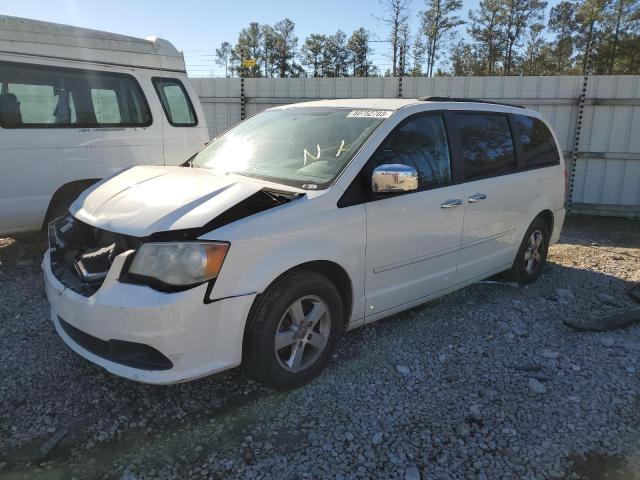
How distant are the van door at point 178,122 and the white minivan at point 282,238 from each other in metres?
2.00

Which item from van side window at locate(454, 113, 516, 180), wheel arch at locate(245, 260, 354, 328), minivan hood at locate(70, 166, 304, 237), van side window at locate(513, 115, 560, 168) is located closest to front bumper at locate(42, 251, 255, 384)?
minivan hood at locate(70, 166, 304, 237)

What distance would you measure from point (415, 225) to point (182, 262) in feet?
5.57

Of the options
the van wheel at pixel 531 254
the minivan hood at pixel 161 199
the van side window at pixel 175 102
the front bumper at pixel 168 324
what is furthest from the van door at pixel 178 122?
the van wheel at pixel 531 254

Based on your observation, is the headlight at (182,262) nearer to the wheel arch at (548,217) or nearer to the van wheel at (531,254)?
the van wheel at (531,254)

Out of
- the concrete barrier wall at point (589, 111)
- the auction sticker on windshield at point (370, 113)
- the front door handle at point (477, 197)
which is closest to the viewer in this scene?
the auction sticker on windshield at point (370, 113)

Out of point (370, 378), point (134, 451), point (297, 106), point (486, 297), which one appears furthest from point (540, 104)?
point (134, 451)

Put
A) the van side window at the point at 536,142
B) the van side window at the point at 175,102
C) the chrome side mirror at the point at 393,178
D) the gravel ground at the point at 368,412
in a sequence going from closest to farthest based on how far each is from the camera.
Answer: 1. the gravel ground at the point at 368,412
2. the chrome side mirror at the point at 393,178
3. the van side window at the point at 536,142
4. the van side window at the point at 175,102

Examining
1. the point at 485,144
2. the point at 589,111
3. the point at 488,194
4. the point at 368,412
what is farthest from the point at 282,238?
the point at 589,111

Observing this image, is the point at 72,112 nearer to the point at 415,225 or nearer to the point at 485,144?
the point at 415,225

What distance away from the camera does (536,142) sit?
203 inches

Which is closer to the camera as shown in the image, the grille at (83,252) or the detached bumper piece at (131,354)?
the detached bumper piece at (131,354)

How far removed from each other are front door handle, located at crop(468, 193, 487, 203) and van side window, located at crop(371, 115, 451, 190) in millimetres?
300

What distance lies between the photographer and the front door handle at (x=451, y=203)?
3.84 metres

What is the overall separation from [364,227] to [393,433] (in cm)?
122
